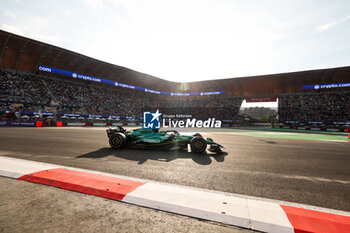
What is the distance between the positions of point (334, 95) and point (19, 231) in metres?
46.8

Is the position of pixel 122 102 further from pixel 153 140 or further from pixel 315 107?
pixel 315 107

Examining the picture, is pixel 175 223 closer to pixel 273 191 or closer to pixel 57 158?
pixel 273 191

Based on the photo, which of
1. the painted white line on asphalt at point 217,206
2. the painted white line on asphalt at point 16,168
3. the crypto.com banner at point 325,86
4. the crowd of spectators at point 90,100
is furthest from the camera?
the crypto.com banner at point 325,86

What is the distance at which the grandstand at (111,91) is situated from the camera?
24.7m

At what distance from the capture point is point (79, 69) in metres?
31.7

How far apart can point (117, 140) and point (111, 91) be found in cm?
3690

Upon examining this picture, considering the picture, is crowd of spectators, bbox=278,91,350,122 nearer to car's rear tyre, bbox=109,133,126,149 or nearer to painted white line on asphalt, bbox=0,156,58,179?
car's rear tyre, bbox=109,133,126,149

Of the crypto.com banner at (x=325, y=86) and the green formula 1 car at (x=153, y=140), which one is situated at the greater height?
the crypto.com banner at (x=325, y=86)

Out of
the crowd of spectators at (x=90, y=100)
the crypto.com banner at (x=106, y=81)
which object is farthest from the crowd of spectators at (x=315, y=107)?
Result: the crypto.com banner at (x=106, y=81)

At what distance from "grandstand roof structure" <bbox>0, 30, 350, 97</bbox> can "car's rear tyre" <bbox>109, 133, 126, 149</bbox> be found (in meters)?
27.6

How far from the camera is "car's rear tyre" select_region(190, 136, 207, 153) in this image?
19.5ft

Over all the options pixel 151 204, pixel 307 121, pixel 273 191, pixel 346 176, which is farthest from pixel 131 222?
pixel 307 121

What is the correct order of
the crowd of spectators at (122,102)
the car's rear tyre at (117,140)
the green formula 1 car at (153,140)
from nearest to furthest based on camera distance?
the green formula 1 car at (153,140) → the car's rear tyre at (117,140) → the crowd of spectators at (122,102)

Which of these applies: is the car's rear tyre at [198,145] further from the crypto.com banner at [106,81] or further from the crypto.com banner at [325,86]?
the crypto.com banner at [325,86]
